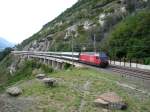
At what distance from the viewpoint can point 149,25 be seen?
67000 millimetres

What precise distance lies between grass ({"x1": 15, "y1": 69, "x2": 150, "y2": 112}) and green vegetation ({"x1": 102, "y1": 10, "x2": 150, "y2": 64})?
2529 centimetres

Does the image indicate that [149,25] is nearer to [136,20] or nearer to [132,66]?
[136,20]

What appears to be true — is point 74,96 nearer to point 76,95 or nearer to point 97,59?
point 76,95

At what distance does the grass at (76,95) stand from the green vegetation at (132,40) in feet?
83.0

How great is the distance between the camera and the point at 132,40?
215ft

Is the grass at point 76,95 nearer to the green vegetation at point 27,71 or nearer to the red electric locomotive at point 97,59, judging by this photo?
the red electric locomotive at point 97,59

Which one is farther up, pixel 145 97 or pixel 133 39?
pixel 133 39

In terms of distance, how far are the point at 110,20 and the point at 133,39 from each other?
137 ft

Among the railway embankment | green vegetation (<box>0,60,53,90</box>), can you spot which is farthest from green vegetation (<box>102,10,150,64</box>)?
the railway embankment

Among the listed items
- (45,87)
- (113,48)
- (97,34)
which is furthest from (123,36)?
(45,87)

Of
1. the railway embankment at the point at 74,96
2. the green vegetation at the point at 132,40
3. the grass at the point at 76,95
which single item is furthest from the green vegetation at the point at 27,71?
the railway embankment at the point at 74,96

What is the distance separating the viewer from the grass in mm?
25984

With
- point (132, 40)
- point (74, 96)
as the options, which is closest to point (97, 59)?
point (132, 40)

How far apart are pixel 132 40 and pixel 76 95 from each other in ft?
126
